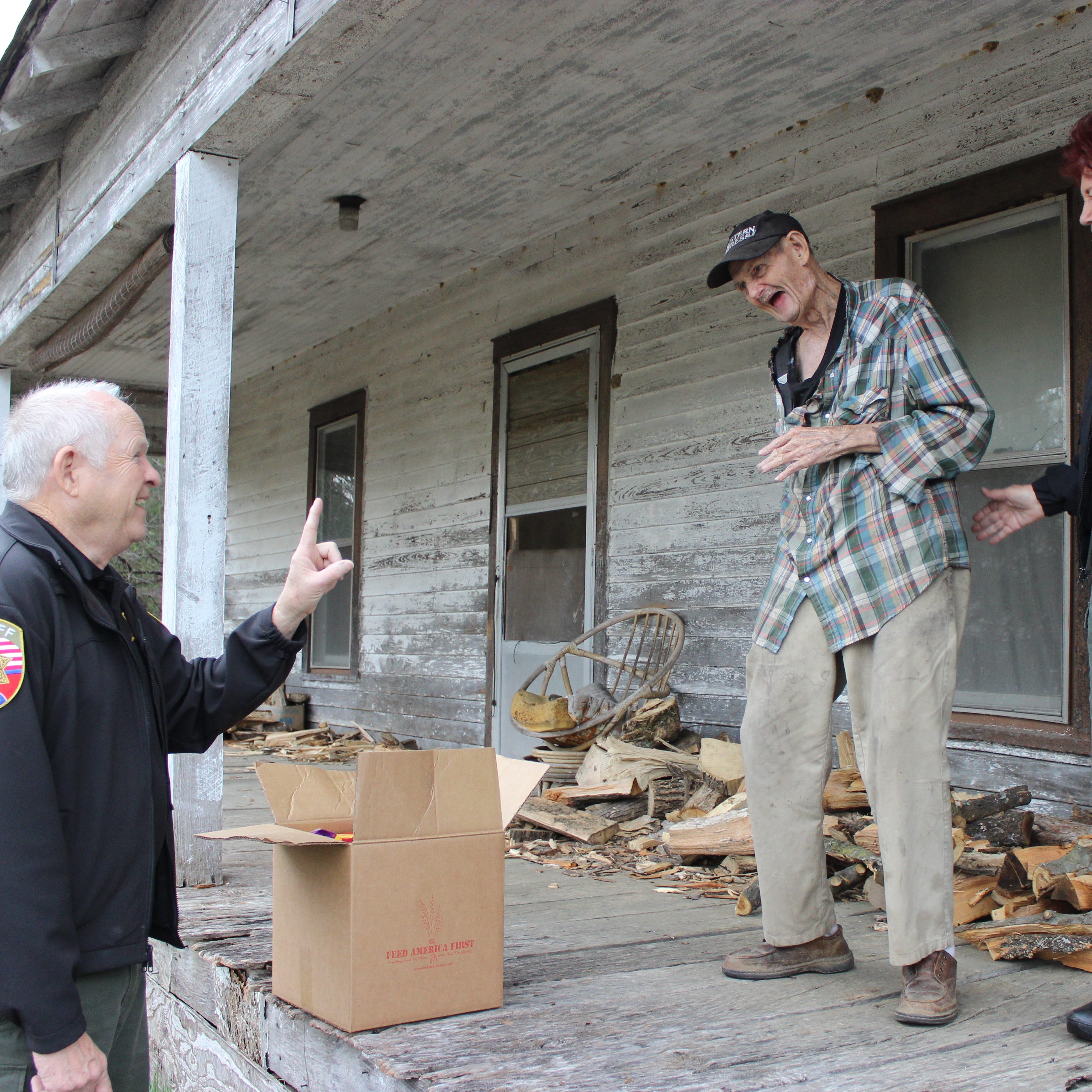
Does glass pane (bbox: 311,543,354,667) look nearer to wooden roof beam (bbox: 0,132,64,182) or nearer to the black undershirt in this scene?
wooden roof beam (bbox: 0,132,64,182)

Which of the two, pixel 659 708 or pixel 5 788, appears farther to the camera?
pixel 659 708

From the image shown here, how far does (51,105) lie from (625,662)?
13.3ft

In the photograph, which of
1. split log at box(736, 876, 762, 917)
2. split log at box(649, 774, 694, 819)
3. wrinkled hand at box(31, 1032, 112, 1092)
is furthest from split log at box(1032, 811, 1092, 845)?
wrinkled hand at box(31, 1032, 112, 1092)

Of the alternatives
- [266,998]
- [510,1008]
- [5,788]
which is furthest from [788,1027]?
[5,788]

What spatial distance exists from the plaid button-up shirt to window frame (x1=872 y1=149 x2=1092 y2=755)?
1540 millimetres

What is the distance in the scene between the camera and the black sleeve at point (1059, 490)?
2.37 m

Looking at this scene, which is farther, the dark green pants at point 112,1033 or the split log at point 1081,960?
the split log at point 1081,960

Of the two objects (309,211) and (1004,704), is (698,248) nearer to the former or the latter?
(309,211)

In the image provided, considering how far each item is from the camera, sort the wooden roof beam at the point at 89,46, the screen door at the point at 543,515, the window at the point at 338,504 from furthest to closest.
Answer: the window at the point at 338,504, the screen door at the point at 543,515, the wooden roof beam at the point at 89,46

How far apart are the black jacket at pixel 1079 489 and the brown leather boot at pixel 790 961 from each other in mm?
1073

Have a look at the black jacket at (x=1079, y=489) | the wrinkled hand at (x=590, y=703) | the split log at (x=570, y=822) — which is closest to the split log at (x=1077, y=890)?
the black jacket at (x=1079, y=489)

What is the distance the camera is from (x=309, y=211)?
6191mm

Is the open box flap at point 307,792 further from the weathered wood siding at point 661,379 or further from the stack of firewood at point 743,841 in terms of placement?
the weathered wood siding at point 661,379

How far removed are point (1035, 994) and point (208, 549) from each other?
2805mm
